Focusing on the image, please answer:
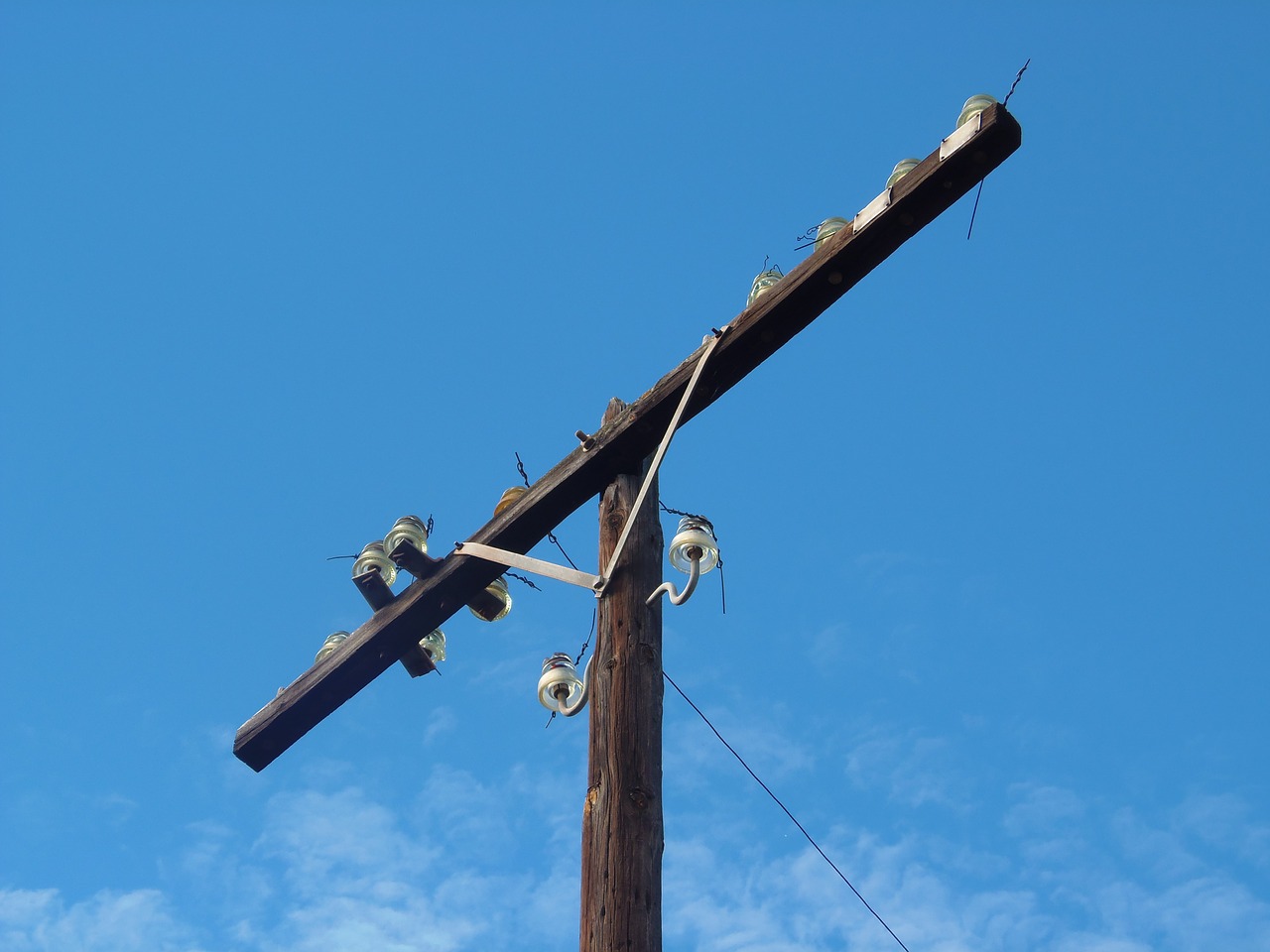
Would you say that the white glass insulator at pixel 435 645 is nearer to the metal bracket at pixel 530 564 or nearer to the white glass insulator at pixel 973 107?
the metal bracket at pixel 530 564

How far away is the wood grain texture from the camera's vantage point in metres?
5.62

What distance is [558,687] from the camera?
18.3 feet

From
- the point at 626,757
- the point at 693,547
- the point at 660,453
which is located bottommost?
the point at 626,757

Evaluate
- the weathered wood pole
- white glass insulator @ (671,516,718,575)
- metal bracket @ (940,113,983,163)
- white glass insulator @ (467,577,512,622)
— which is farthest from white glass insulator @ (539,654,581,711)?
metal bracket @ (940,113,983,163)

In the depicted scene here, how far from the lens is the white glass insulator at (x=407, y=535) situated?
643cm

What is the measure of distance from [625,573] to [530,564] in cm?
54

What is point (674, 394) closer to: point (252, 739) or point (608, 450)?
point (608, 450)

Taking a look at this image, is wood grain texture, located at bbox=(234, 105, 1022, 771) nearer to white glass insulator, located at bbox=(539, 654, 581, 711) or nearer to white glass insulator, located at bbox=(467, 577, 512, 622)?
white glass insulator, located at bbox=(467, 577, 512, 622)

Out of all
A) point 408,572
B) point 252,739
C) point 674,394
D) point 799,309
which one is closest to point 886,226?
point 799,309

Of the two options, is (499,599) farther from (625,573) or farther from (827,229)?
(827,229)

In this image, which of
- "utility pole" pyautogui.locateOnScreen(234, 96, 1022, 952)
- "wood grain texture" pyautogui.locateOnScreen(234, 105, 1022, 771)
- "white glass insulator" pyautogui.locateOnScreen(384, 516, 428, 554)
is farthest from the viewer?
"white glass insulator" pyautogui.locateOnScreen(384, 516, 428, 554)

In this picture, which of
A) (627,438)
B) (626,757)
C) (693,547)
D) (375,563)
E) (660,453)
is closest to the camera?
(626,757)

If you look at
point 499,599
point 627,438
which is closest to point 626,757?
point 627,438

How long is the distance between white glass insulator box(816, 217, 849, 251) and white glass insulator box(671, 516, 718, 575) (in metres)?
1.27
